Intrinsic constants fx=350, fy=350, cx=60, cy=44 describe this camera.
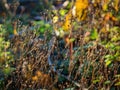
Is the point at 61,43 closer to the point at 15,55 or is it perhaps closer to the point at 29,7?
the point at 15,55

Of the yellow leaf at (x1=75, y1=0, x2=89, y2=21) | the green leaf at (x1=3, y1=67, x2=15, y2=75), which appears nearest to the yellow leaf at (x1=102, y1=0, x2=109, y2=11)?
the yellow leaf at (x1=75, y1=0, x2=89, y2=21)

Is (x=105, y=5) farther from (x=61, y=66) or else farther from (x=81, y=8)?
(x=61, y=66)

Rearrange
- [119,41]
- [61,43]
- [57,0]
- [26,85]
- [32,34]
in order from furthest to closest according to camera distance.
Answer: [57,0] → [61,43] → [119,41] → [32,34] → [26,85]

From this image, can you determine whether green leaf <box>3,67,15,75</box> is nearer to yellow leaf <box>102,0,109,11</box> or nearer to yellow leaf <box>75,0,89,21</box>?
yellow leaf <box>75,0,89,21</box>

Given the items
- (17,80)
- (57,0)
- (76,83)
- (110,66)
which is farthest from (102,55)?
(57,0)

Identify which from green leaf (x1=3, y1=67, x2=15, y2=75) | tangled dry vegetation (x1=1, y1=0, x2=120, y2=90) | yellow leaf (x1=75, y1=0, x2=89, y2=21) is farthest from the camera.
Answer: yellow leaf (x1=75, y1=0, x2=89, y2=21)

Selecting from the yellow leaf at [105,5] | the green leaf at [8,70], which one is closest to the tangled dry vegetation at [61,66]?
the green leaf at [8,70]

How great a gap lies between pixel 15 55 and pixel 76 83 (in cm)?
94

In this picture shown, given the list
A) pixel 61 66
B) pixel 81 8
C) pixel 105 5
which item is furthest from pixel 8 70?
pixel 105 5

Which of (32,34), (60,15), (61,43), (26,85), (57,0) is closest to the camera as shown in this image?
(26,85)

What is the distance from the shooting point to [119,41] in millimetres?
4402

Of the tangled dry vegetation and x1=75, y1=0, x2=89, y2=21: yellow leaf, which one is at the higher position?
x1=75, y1=0, x2=89, y2=21: yellow leaf

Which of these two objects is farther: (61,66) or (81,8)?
(81,8)

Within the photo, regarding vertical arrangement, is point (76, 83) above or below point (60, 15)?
below
